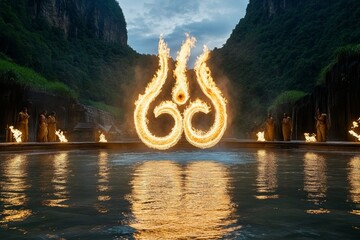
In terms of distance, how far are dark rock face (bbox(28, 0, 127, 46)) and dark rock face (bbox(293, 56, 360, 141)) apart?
70093 millimetres

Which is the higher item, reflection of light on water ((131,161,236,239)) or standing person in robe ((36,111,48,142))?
standing person in robe ((36,111,48,142))

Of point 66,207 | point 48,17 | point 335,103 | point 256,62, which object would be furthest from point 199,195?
A: point 48,17

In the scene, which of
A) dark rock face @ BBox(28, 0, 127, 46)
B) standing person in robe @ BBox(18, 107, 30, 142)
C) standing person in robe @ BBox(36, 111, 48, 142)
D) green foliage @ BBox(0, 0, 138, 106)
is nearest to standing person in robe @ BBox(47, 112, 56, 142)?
standing person in robe @ BBox(36, 111, 48, 142)

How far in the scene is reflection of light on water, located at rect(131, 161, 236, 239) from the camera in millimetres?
4227

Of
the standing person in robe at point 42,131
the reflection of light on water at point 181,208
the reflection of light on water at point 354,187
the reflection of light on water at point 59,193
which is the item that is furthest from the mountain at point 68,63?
the reflection of light on water at point 354,187

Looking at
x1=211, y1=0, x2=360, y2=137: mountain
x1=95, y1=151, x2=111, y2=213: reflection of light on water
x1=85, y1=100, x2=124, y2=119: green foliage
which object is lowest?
x1=95, y1=151, x2=111, y2=213: reflection of light on water

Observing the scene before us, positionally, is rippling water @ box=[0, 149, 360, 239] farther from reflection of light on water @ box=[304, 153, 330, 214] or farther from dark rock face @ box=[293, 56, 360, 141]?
dark rock face @ box=[293, 56, 360, 141]

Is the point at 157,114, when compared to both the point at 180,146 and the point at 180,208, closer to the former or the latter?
the point at 180,146

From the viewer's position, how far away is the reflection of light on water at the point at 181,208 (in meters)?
4.23

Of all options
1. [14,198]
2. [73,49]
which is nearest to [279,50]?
[73,49]

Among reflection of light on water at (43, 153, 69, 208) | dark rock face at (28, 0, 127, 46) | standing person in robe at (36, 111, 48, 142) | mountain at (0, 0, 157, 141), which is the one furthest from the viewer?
dark rock face at (28, 0, 127, 46)

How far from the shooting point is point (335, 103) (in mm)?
33500

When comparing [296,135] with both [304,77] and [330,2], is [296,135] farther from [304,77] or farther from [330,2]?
[330,2]

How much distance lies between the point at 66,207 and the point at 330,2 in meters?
86.9
